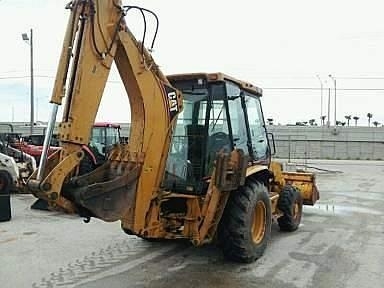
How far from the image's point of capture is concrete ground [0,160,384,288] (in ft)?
19.8

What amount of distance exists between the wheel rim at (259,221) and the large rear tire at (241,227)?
0.26 feet

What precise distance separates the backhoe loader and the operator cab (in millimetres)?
14

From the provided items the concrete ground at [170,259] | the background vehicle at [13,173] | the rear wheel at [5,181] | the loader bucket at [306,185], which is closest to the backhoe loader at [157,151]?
the concrete ground at [170,259]

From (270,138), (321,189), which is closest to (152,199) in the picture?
(270,138)

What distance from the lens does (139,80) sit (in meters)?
5.74

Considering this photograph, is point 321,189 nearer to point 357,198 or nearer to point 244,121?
point 357,198

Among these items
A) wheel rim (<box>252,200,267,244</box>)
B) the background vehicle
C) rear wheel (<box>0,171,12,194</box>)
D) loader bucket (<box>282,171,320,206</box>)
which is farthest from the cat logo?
rear wheel (<box>0,171,12,194</box>)

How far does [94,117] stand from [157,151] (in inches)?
37.2

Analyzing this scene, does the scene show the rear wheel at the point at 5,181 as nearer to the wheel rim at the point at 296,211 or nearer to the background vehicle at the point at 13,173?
the background vehicle at the point at 13,173

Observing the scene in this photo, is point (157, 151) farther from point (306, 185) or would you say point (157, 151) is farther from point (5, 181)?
point (5, 181)

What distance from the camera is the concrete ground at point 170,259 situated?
6.03m

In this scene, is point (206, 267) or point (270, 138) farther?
point (270, 138)

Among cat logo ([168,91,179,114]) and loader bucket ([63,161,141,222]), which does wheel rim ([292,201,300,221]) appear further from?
loader bucket ([63,161,141,222])

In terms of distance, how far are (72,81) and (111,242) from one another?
11.9 feet
